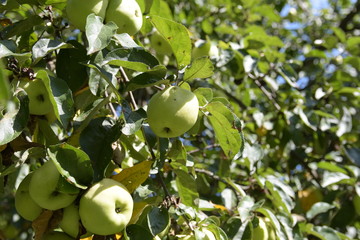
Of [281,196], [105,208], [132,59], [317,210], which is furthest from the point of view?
[317,210]

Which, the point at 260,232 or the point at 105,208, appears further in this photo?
the point at 260,232

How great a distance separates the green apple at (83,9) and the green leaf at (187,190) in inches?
20.0

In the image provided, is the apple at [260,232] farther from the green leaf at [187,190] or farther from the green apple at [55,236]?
the green apple at [55,236]

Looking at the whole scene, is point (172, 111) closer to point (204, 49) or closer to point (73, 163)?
point (73, 163)

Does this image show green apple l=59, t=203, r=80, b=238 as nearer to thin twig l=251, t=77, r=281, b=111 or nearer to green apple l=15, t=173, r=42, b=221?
green apple l=15, t=173, r=42, b=221

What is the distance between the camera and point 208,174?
6.22ft

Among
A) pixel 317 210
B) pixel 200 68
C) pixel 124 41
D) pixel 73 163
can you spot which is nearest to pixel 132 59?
pixel 124 41

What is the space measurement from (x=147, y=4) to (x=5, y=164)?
2.14ft

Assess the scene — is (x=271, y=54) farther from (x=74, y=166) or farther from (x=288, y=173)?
(x=74, y=166)

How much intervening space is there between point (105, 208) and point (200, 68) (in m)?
0.41

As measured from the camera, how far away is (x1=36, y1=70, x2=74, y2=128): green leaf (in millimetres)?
1061

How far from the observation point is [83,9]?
1.16m

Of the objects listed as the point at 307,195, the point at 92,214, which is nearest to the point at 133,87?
A: the point at 92,214

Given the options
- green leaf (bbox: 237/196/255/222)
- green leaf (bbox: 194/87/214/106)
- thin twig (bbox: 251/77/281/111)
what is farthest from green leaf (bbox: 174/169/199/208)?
thin twig (bbox: 251/77/281/111)
